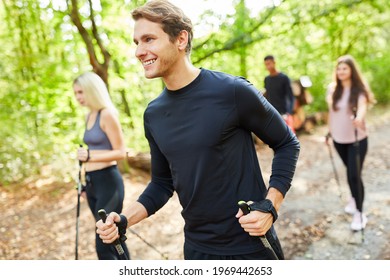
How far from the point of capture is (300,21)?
26.2 ft

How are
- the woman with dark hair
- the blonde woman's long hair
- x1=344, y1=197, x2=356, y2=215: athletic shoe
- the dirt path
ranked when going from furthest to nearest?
x1=344, y1=197, x2=356, y2=215: athletic shoe
the woman with dark hair
the dirt path
the blonde woman's long hair

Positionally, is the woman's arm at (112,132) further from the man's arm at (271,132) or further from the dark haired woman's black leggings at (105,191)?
the man's arm at (271,132)

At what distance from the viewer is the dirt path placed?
4223 mm

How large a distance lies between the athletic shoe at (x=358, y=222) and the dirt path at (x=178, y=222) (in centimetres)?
9

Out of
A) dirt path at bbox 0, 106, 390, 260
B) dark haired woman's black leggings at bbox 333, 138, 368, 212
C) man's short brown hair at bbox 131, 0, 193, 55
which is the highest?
man's short brown hair at bbox 131, 0, 193, 55

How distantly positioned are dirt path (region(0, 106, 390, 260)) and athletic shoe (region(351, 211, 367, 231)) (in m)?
0.09

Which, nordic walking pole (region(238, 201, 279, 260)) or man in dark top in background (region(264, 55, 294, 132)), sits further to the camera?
man in dark top in background (region(264, 55, 294, 132))

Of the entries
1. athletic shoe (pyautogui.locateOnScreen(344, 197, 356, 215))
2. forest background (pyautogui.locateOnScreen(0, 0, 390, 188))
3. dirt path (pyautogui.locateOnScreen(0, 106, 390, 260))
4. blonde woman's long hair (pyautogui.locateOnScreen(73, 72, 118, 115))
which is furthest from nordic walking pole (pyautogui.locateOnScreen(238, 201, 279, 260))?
forest background (pyautogui.locateOnScreen(0, 0, 390, 188))

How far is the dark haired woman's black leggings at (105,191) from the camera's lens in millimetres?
3258

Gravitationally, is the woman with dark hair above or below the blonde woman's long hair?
below

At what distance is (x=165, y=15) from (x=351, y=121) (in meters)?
3.34

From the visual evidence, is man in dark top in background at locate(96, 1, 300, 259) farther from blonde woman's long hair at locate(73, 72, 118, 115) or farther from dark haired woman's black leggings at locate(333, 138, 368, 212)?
dark haired woman's black leggings at locate(333, 138, 368, 212)

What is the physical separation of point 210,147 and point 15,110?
23.6 ft

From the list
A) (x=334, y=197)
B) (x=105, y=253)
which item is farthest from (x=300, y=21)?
(x=105, y=253)
